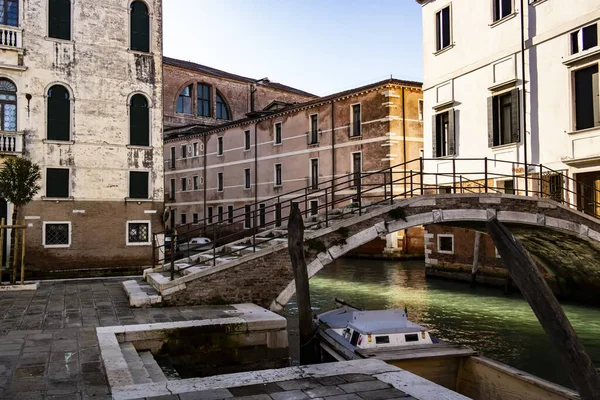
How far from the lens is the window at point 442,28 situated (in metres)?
17.2

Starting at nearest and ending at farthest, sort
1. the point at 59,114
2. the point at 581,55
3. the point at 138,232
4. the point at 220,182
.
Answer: the point at 581,55, the point at 59,114, the point at 138,232, the point at 220,182

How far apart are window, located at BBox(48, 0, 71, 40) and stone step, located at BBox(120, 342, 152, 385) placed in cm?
1160

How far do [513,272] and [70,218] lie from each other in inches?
532

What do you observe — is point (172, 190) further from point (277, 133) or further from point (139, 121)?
point (139, 121)

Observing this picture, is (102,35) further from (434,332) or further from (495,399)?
(495,399)

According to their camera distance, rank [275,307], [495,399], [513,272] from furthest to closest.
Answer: [275,307]
[495,399]
[513,272]

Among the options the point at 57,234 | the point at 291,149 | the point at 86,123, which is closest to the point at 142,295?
the point at 57,234

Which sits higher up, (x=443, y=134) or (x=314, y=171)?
(x=443, y=134)

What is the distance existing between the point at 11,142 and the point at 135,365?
10.8 m

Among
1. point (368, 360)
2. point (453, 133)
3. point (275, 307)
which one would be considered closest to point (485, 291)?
point (453, 133)

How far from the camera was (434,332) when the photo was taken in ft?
36.6

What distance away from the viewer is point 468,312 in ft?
44.0

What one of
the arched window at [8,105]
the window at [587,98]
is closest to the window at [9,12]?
the arched window at [8,105]

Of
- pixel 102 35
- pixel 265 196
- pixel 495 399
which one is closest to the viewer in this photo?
pixel 495 399
